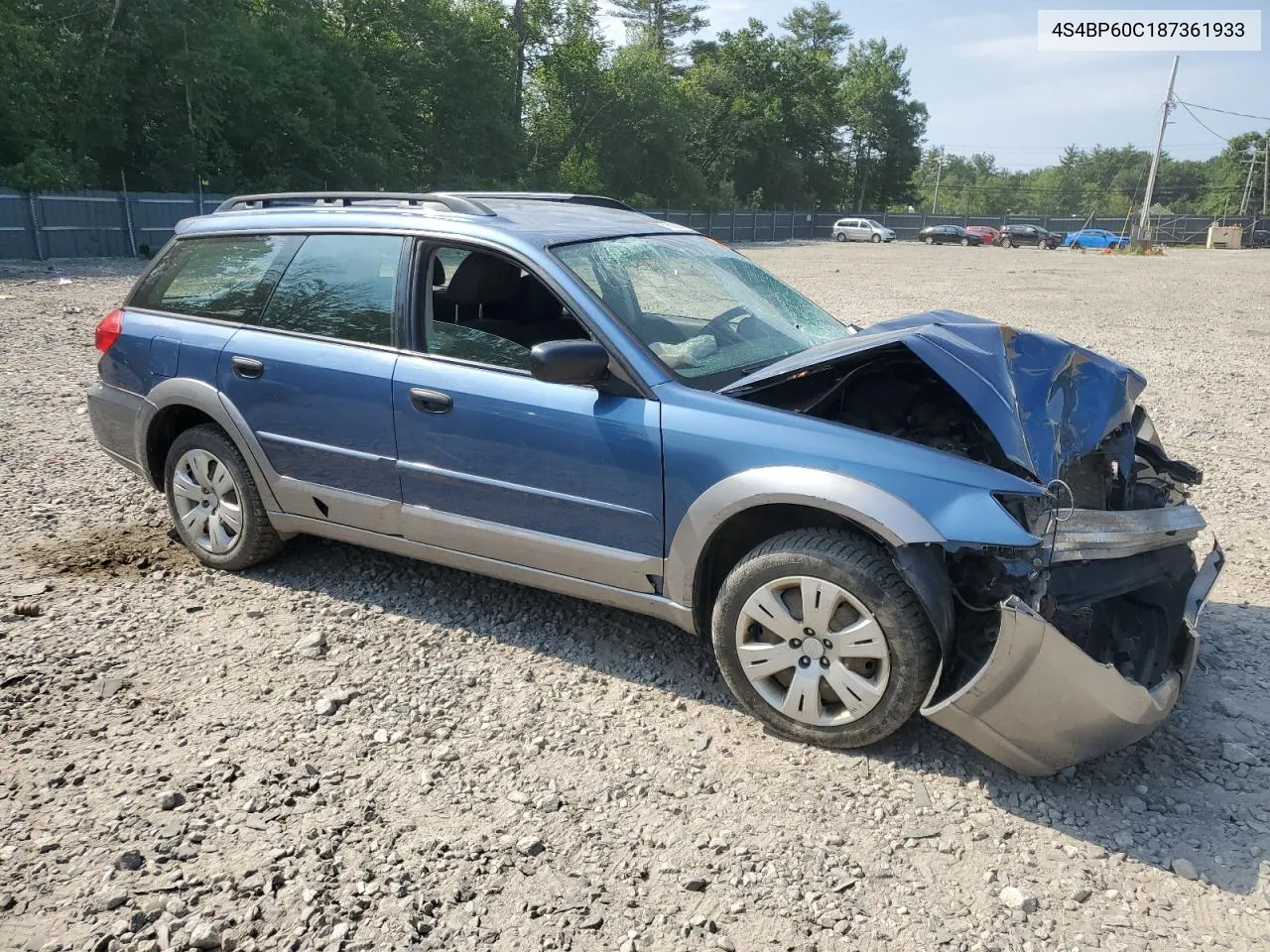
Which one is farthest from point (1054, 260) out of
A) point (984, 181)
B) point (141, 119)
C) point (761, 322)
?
point (984, 181)

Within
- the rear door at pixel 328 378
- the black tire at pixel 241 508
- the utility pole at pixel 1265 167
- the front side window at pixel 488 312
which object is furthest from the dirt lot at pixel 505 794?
the utility pole at pixel 1265 167

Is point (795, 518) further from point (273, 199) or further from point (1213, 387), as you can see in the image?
point (1213, 387)

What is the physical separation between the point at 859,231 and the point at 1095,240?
487 inches

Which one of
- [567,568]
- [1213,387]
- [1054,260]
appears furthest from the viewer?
[1054,260]

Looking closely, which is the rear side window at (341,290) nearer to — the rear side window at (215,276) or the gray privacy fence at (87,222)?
the rear side window at (215,276)

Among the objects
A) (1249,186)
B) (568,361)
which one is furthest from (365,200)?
(1249,186)

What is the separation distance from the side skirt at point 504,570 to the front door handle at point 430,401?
605mm

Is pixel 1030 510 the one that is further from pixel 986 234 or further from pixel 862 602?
pixel 986 234

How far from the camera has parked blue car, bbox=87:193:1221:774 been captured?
9.92 ft

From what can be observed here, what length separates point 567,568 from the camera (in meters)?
3.72

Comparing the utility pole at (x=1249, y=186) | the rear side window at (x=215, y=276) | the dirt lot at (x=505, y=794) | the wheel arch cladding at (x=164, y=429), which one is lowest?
the dirt lot at (x=505, y=794)

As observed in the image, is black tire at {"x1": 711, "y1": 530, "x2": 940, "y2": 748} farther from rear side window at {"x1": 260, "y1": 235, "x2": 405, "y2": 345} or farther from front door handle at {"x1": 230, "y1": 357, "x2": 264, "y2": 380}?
front door handle at {"x1": 230, "y1": 357, "x2": 264, "y2": 380}

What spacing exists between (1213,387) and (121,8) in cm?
3125

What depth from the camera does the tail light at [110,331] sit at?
4.88 metres
